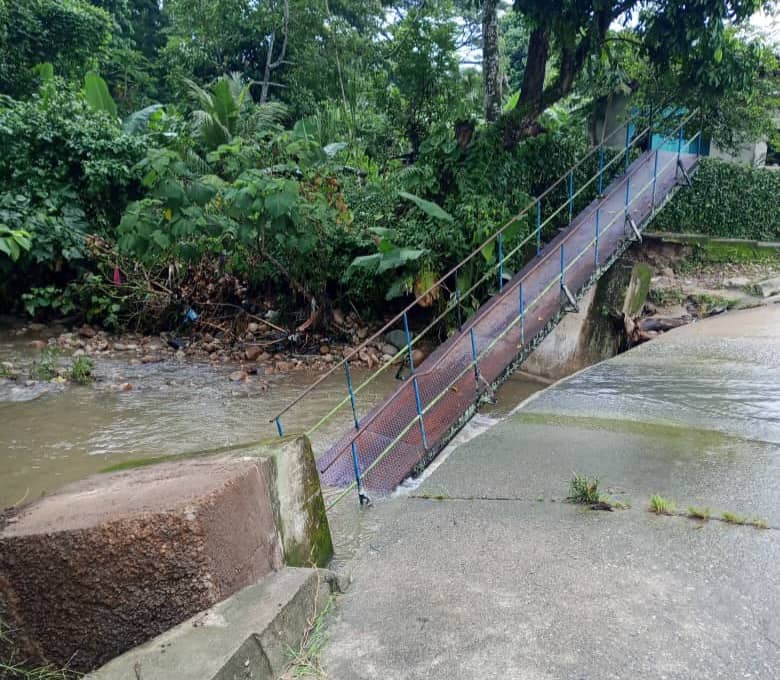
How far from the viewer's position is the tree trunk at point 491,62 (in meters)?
9.77

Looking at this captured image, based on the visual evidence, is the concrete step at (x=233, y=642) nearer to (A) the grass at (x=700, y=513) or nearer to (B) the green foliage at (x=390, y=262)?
(A) the grass at (x=700, y=513)

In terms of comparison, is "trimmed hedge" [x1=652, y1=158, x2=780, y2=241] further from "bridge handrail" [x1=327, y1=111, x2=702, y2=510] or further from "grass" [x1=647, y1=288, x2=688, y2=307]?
"grass" [x1=647, y1=288, x2=688, y2=307]

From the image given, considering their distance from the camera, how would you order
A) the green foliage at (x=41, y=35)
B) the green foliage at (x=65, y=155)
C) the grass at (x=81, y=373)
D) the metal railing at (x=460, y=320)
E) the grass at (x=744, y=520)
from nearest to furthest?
the grass at (x=744, y=520)
the metal railing at (x=460, y=320)
the grass at (x=81, y=373)
the green foliage at (x=65, y=155)
the green foliage at (x=41, y=35)

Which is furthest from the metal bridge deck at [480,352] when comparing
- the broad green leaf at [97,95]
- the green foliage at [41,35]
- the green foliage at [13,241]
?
the green foliage at [41,35]

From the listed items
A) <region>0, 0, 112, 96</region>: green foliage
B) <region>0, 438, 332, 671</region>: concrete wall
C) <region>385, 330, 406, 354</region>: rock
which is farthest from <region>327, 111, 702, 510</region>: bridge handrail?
<region>0, 0, 112, 96</region>: green foliage

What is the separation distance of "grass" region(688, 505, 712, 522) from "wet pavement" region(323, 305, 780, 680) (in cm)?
5

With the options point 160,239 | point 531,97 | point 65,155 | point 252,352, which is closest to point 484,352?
point 252,352

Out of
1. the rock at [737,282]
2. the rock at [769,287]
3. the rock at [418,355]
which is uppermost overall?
the rock at [737,282]

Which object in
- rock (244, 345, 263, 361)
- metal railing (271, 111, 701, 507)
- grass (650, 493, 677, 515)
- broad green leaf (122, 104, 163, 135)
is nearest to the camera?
grass (650, 493, 677, 515)

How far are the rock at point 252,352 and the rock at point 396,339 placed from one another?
2.04m

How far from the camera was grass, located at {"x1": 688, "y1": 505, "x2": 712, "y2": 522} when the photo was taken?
3408 millimetres

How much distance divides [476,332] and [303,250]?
3.19 metres

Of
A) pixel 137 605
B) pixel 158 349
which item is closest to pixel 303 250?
pixel 158 349

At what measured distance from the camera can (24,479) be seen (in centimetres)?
543
